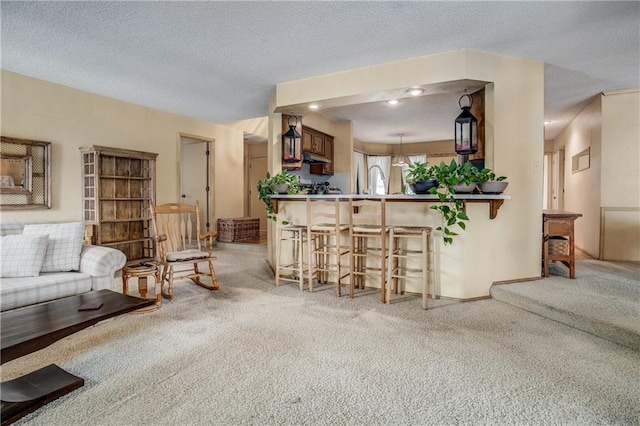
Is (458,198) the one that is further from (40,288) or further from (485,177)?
(40,288)

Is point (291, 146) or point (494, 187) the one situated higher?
point (291, 146)

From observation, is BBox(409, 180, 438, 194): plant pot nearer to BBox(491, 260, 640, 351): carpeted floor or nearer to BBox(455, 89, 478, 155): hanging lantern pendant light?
BBox(455, 89, 478, 155): hanging lantern pendant light

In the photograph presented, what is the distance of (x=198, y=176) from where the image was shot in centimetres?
685

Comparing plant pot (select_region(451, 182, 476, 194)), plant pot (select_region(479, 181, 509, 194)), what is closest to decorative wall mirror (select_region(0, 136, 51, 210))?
plant pot (select_region(451, 182, 476, 194))

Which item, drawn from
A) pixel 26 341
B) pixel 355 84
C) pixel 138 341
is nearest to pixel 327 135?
pixel 355 84

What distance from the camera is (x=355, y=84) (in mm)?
3697

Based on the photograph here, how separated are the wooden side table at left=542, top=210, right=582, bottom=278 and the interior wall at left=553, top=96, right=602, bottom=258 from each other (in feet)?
5.10

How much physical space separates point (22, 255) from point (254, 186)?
6221 millimetres

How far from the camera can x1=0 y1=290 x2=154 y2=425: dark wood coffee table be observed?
154cm

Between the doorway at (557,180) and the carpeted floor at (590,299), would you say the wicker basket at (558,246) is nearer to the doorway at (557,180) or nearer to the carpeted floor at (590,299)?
the carpeted floor at (590,299)

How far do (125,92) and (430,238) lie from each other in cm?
439

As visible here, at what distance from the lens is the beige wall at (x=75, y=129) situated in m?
3.88

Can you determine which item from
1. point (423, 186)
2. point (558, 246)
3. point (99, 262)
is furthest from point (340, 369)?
point (558, 246)

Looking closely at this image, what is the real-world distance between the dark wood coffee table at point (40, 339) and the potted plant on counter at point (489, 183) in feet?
9.51
